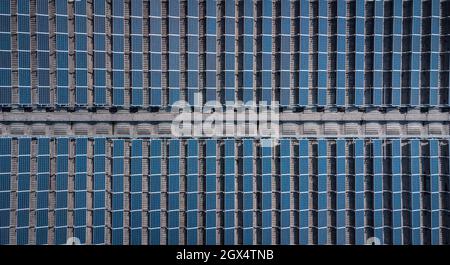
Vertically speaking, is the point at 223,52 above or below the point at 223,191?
above

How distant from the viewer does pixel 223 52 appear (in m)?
23.1

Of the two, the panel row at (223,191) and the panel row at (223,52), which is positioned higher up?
the panel row at (223,52)

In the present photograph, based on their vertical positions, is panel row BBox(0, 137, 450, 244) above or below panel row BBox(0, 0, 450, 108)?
below

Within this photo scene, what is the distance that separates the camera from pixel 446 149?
23.5m

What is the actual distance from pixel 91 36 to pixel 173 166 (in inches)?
335

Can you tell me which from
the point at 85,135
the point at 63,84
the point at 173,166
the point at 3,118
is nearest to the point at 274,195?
the point at 173,166

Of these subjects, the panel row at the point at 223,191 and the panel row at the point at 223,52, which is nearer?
the panel row at the point at 223,52

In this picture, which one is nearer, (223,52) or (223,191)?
(223,52)

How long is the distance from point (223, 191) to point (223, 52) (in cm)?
783

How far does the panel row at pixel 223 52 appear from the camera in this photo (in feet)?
73.2

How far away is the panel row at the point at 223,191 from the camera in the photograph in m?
22.5

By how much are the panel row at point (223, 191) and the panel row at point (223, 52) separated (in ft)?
8.77

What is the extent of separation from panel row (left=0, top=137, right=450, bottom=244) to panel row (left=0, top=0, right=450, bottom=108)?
2673 millimetres

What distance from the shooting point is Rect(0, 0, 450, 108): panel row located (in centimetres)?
2231
